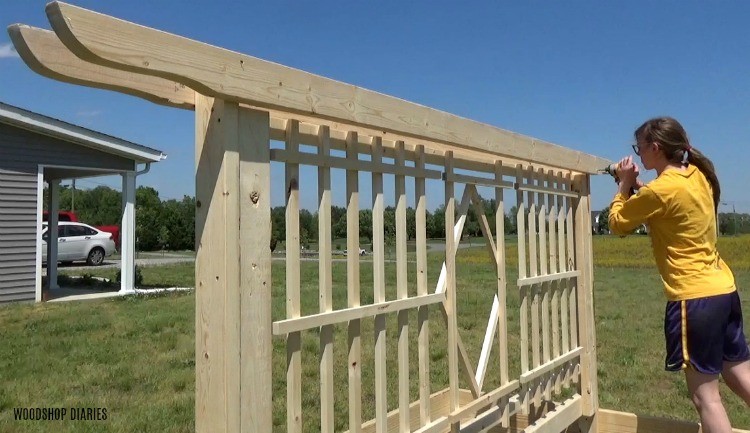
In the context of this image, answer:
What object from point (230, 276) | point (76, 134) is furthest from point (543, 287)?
point (76, 134)

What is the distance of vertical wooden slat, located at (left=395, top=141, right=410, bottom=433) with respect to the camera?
237 cm

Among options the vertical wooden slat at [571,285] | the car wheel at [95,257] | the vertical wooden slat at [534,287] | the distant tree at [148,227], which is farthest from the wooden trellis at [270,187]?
the distant tree at [148,227]

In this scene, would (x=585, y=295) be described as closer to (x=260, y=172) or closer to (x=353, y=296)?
(x=353, y=296)

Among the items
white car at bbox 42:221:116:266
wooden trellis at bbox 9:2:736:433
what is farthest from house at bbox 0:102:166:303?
wooden trellis at bbox 9:2:736:433

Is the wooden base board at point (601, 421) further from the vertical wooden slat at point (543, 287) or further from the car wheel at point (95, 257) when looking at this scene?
the car wheel at point (95, 257)

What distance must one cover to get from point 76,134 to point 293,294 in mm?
9846

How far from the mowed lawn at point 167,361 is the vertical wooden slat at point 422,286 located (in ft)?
4.97

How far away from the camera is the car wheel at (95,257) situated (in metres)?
17.3

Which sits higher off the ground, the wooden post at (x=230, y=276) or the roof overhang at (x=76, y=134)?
the roof overhang at (x=76, y=134)

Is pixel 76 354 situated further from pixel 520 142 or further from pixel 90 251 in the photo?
pixel 90 251

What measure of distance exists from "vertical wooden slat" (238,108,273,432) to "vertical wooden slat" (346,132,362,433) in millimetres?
422

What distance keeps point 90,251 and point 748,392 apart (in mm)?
17311

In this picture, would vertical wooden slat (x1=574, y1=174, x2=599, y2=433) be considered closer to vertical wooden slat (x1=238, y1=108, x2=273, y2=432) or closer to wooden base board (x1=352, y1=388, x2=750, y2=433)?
wooden base board (x1=352, y1=388, x2=750, y2=433)

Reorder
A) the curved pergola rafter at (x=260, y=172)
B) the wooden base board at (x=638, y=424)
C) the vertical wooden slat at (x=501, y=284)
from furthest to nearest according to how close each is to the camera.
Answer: the wooden base board at (x=638, y=424)
the vertical wooden slat at (x=501, y=284)
the curved pergola rafter at (x=260, y=172)
